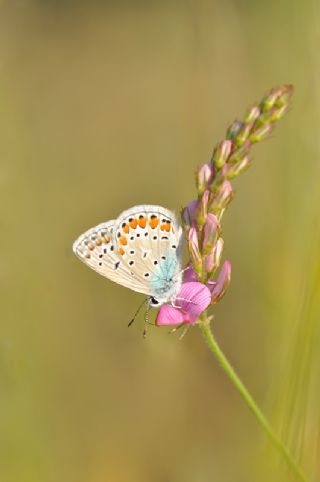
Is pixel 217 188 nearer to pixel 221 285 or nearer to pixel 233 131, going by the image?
pixel 233 131

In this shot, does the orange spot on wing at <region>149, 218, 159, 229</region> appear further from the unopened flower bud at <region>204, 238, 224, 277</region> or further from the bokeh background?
the bokeh background

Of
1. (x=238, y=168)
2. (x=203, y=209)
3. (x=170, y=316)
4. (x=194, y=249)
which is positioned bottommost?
(x=170, y=316)

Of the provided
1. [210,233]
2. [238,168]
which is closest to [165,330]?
[210,233]

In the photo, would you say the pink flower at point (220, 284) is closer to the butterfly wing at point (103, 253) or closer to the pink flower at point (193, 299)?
the pink flower at point (193, 299)

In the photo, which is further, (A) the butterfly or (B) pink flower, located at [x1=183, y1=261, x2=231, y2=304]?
(A) the butterfly

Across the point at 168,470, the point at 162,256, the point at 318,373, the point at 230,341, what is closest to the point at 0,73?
the point at 162,256

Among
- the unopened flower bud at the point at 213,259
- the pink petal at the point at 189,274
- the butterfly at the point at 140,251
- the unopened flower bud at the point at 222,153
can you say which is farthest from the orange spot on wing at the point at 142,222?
the unopened flower bud at the point at 222,153

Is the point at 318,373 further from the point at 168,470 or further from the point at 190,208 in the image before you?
the point at 168,470

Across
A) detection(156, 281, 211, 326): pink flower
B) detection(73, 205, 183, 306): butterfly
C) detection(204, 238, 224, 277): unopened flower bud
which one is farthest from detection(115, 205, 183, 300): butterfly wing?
detection(204, 238, 224, 277): unopened flower bud
